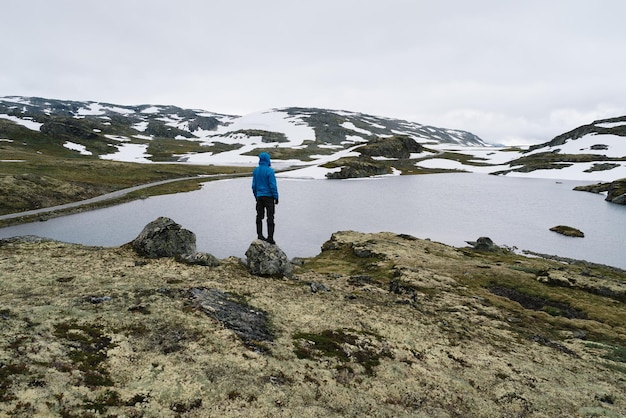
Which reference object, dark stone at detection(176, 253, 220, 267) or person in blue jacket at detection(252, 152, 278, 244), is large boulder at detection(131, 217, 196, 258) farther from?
person in blue jacket at detection(252, 152, 278, 244)

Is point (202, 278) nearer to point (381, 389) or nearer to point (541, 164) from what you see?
point (381, 389)

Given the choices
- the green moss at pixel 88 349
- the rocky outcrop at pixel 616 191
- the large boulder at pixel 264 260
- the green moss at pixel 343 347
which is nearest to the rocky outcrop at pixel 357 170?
the rocky outcrop at pixel 616 191

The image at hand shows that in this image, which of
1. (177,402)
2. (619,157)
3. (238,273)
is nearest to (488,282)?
(238,273)

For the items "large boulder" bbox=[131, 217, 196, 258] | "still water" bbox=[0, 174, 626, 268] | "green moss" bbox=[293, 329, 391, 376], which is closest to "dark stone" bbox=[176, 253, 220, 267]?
"large boulder" bbox=[131, 217, 196, 258]

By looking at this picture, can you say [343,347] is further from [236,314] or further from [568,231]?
[568,231]

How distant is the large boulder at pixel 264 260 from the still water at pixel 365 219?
64.4ft

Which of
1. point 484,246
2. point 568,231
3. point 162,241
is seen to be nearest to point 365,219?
point 484,246

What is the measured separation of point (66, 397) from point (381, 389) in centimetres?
1000

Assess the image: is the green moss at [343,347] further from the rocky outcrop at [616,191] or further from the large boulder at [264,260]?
the rocky outcrop at [616,191]

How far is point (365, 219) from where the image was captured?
7012 centimetres

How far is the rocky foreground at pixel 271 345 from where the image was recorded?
10.9 metres

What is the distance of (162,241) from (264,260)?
266 inches

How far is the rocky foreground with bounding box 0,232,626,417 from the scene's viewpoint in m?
10.9

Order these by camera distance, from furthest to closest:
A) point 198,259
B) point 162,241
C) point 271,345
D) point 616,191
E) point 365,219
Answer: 1. point 616,191
2. point 365,219
3. point 162,241
4. point 198,259
5. point 271,345
